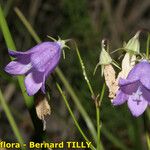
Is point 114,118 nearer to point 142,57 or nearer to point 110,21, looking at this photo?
point 110,21

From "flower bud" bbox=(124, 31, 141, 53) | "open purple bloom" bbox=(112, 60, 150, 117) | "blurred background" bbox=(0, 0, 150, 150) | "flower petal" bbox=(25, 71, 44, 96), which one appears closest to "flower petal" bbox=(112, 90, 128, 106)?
"open purple bloom" bbox=(112, 60, 150, 117)

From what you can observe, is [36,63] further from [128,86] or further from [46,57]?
[128,86]

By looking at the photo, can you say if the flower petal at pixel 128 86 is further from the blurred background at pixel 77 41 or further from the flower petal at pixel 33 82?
the blurred background at pixel 77 41

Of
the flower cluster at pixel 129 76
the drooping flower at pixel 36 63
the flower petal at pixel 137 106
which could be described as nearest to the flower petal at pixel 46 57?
the drooping flower at pixel 36 63

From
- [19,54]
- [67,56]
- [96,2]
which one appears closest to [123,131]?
[67,56]

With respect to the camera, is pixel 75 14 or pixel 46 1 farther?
pixel 46 1
